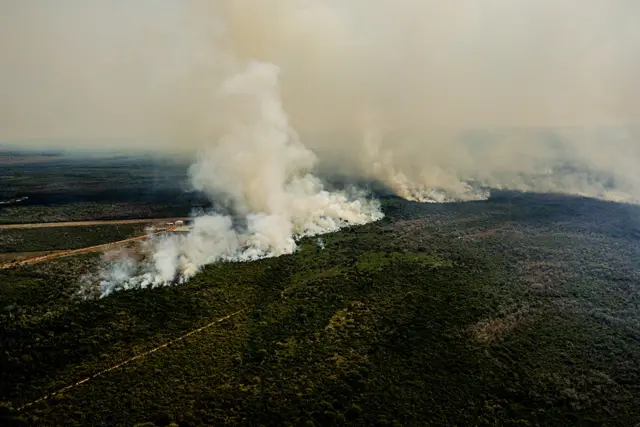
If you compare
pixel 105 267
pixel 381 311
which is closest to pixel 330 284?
pixel 381 311

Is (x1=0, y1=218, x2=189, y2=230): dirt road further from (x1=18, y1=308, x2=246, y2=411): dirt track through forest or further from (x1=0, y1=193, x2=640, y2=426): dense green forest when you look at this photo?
(x1=18, y1=308, x2=246, y2=411): dirt track through forest

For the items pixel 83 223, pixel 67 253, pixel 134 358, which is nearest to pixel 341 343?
pixel 134 358

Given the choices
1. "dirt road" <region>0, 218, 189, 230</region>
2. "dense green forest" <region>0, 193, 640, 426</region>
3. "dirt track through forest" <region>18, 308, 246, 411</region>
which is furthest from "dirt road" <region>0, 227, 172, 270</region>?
"dirt track through forest" <region>18, 308, 246, 411</region>

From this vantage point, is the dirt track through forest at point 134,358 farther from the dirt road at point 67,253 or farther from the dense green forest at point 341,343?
the dirt road at point 67,253

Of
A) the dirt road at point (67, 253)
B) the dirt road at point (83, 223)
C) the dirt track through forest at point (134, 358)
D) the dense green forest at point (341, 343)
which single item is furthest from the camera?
the dirt road at point (83, 223)

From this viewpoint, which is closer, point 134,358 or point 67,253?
point 134,358

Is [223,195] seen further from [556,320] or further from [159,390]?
[556,320]

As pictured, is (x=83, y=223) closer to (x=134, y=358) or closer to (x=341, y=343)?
(x=134, y=358)

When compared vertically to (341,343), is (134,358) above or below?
below

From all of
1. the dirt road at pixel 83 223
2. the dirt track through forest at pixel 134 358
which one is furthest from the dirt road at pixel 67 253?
the dirt track through forest at pixel 134 358
